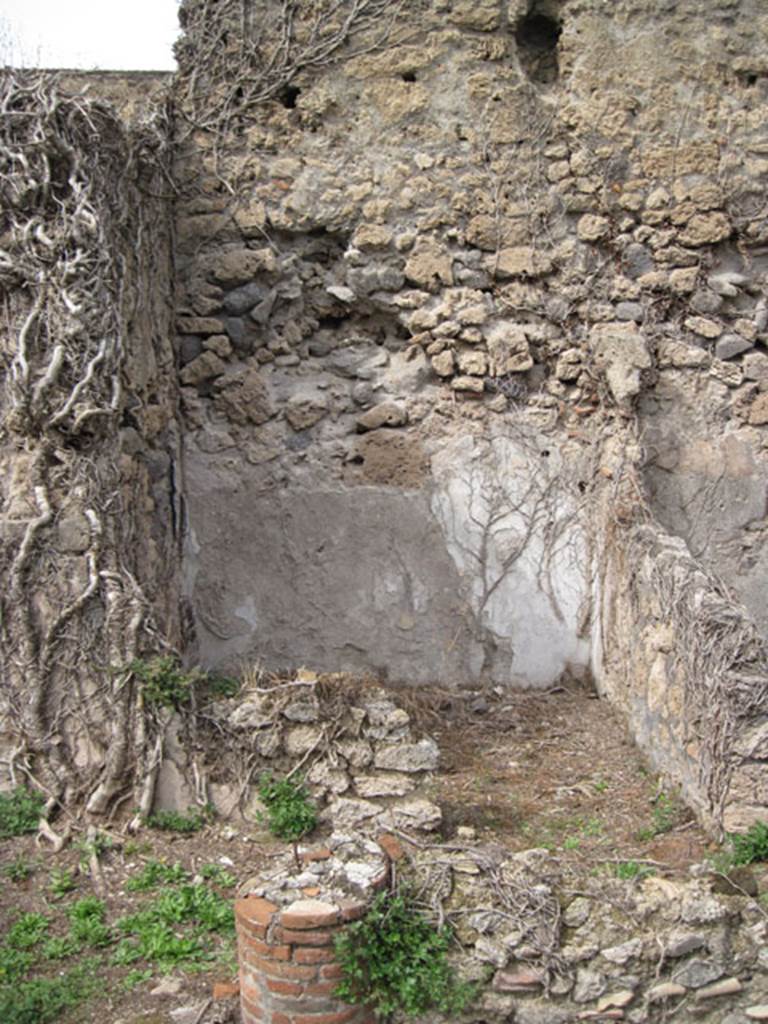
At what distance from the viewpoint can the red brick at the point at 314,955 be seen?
10.6 ft

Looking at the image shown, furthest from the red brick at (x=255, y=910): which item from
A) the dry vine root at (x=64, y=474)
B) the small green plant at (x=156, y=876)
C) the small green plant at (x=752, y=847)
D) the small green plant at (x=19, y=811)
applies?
the small green plant at (x=752, y=847)

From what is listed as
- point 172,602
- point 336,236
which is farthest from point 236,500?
point 336,236

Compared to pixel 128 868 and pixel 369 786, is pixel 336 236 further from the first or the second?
pixel 128 868

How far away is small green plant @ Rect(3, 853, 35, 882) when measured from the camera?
4172 mm

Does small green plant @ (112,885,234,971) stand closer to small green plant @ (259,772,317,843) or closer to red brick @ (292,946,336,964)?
small green plant @ (259,772,317,843)

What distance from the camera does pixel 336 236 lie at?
654 cm

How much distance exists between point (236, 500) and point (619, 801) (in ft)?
8.86

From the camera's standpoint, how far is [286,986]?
3250 millimetres

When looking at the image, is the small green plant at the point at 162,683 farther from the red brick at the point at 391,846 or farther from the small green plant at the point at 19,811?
the red brick at the point at 391,846

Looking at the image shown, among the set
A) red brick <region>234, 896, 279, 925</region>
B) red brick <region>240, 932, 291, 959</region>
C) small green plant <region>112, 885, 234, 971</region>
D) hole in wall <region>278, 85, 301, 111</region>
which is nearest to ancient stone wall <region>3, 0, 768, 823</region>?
hole in wall <region>278, 85, 301, 111</region>

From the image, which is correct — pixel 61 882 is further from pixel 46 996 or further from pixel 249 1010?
pixel 249 1010

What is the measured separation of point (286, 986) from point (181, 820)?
4.45ft

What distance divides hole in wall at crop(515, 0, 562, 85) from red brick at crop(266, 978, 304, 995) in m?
5.34

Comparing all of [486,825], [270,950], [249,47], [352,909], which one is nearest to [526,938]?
[352,909]
